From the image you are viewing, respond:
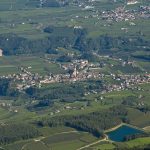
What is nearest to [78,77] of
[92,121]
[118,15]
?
A: [92,121]

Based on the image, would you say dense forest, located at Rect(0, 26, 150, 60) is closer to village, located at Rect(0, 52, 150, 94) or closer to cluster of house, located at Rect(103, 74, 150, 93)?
village, located at Rect(0, 52, 150, 94)

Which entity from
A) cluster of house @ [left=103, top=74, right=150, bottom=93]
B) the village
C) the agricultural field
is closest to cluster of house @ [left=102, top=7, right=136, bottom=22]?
the agricultural field

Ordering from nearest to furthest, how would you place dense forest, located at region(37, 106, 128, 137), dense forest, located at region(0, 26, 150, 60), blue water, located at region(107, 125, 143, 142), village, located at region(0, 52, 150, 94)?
1. blue water, located at region(107, 125, 143, 142)
2. dense forest, located at region(37, 106, 128, 137)
3. village, located at region(0, 52, 150, 94)
4. dense forest, located at region(0, 26, 150, 60)

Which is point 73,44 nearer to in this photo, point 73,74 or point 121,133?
point 73,74

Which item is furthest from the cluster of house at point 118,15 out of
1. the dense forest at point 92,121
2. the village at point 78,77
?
the dense forest at point 92,121

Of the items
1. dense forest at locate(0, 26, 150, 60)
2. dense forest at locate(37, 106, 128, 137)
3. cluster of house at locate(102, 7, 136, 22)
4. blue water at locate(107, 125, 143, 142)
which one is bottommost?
dense forest at locate(0, 26, 150, 60)

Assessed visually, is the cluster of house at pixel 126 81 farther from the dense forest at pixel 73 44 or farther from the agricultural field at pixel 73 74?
the dense forest at pixel 73 44
